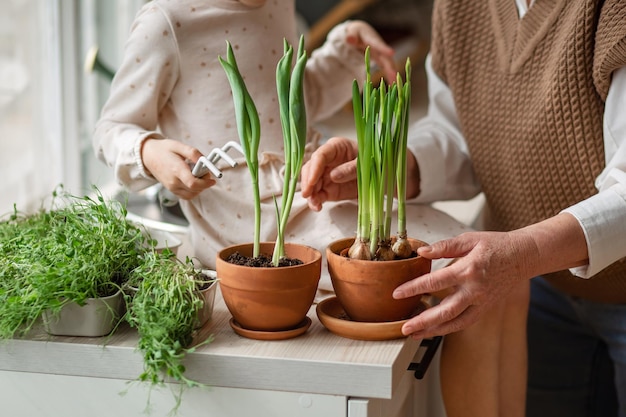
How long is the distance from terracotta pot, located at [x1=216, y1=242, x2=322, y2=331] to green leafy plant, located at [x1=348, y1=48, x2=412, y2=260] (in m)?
0.06

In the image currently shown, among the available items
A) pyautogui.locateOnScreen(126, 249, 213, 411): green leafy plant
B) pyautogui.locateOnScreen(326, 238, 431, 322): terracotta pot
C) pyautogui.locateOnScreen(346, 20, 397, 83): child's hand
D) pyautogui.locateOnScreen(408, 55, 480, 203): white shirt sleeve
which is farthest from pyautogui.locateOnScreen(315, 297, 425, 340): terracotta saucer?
pyautogui.locateOnScreen(346, 20, 397, 83): child's hand

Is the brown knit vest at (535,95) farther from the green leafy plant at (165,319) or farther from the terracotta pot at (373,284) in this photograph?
the green leafy plant at (165,319)

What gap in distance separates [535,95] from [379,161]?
39cm

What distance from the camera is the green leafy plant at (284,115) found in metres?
0.83

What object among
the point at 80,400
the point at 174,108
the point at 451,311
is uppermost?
the point at 174,108

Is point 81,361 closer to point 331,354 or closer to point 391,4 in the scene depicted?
point 331,354

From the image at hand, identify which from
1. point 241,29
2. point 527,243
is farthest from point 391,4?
point 527,243

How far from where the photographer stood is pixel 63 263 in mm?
849

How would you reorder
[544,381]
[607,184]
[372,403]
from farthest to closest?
1. [544,381]
2. [607,184]
3. [372,403]

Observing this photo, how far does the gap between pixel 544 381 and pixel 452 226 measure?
A: 0.52m

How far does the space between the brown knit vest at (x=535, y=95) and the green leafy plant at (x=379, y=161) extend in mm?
310

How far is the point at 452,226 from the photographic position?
1.08 metres

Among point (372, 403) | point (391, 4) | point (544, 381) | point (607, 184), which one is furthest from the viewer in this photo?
point (391, 4)

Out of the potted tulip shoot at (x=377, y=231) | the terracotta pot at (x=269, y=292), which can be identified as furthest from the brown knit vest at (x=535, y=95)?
the terracotta pot at (x=269, y=292)
